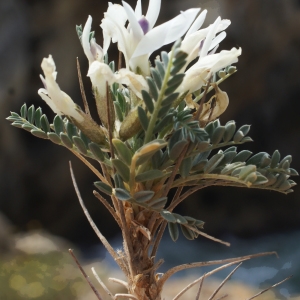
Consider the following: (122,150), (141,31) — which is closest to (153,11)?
(141,31)

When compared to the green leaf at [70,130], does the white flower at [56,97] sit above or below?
above

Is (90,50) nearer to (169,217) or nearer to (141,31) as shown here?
(141,31)

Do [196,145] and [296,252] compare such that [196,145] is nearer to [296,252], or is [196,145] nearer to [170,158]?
[170,158]

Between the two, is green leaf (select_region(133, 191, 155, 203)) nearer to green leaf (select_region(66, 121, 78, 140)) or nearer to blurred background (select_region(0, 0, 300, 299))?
green leaf (select_region(66, 121, 78, 140))

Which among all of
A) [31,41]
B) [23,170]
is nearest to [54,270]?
[23,170]

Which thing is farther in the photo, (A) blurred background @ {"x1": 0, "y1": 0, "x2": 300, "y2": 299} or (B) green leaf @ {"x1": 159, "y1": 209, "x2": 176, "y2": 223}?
(A) blurred background @ {"x1": 0, "y1": 0, "x2": 300, "y2": 299}

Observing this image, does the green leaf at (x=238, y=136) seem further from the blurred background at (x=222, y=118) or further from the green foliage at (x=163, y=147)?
the blurred background at (x=222, y=118)

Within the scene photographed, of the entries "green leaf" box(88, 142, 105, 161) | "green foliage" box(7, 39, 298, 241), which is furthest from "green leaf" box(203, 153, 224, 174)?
"green leaf" box(88, 142, 105, 161)

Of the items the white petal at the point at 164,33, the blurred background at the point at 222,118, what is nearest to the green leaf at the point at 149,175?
the white petal at the point at 164,33
